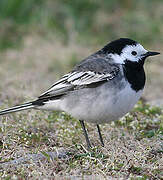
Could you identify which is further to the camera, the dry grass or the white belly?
the white belly

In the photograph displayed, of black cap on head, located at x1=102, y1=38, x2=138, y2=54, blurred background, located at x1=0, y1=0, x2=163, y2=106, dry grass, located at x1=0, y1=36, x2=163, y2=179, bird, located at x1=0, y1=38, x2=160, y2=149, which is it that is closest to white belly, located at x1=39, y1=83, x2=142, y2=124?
Result: bird, located at x1=0, y1=38, x2=160, y2=149

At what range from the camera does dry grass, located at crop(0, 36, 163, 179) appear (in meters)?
4.93

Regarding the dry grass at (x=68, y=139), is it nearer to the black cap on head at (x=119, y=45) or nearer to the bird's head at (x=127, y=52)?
the bird's head at (x=127, y=52)

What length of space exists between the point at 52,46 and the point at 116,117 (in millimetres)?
5925

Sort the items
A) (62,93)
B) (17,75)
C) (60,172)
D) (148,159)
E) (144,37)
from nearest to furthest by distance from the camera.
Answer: (60,172)
(148,159)
(62,93)
(17,75)
(144,37)

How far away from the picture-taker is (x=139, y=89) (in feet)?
18.8

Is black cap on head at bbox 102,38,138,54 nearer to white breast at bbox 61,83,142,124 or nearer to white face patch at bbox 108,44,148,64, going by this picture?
white face patch at bbox 108,44,148,64

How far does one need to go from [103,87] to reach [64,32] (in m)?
6.74

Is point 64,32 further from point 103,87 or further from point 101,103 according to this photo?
point 101,103

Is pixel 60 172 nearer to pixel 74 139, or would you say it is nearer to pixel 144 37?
pixel 74 139

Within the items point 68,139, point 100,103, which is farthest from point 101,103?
point 68,139

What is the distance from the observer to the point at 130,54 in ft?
19.7

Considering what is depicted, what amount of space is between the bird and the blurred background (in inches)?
125

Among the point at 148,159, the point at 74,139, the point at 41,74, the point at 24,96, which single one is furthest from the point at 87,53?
the point at 148,159
